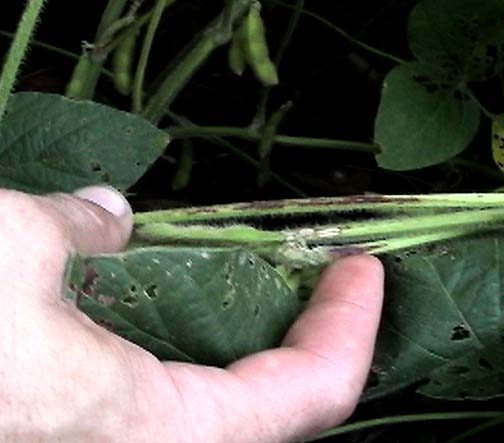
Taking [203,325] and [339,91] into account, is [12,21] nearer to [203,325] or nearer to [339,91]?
[339,91]

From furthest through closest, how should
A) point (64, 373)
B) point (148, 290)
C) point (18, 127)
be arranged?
1. point (18, 127)
2. point (148, 290)
3. point (64, 373)

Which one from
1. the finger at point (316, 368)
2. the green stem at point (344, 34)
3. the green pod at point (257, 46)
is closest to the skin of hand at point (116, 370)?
the finger at point (316, 368)

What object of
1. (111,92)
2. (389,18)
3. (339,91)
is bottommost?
(111,92)

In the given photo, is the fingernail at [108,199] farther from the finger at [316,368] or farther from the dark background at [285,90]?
the dark background at [285,90]

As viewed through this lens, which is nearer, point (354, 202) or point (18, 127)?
point (354, 202)

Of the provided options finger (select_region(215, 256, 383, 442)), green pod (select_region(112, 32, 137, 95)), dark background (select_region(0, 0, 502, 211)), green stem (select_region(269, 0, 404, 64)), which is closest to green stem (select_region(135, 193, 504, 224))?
finger (select_region(215, 256, 383, 442))

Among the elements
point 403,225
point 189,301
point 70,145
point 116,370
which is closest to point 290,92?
point 70,145

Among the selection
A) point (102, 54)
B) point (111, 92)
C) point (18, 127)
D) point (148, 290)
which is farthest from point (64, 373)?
point (111, 92)

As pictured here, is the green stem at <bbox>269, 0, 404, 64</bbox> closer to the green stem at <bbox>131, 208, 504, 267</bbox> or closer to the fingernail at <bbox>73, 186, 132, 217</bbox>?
the green stem at <bbox>131, 208, 504, 267</bbox>
